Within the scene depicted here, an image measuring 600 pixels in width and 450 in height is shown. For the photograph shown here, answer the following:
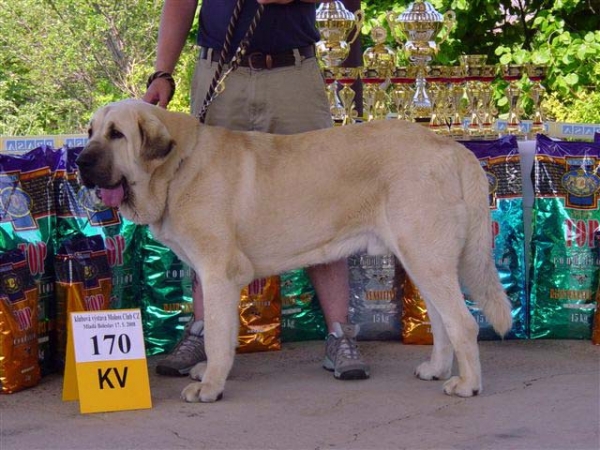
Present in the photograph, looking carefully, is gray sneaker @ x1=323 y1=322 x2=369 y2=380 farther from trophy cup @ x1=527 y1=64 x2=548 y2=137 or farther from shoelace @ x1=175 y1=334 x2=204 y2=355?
trophy cup @ x1=527 y1=64 x2=548 y2=137

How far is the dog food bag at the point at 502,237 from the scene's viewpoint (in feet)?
14.9

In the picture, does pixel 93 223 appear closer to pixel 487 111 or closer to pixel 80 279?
pixel 80 279

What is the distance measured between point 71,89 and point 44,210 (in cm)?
707

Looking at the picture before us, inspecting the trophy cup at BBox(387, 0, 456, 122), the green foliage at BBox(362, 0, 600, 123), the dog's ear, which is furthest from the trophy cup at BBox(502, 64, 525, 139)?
the dog's ear

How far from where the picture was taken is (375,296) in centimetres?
469

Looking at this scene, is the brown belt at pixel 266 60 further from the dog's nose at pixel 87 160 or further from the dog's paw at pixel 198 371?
the dog's paw at pixel 198 371

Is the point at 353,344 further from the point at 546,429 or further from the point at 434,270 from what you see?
the point at 546,429

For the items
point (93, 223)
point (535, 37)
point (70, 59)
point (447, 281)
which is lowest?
point (447, 281)

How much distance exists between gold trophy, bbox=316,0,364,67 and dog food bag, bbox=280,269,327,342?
1436mm

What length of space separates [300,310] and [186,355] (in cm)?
76

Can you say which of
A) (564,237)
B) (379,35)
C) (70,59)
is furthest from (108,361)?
(70,59)

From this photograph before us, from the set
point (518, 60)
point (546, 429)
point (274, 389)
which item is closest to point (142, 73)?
point (518, 60)

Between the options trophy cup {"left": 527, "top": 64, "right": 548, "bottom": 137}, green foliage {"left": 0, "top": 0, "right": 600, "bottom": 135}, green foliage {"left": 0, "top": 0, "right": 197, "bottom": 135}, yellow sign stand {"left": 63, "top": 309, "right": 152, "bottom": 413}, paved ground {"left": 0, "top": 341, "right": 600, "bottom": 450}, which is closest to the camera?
paved ground {"left": 0, "top": 341, "right": 600, "bottom": 450}

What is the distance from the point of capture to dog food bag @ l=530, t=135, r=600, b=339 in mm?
4508
